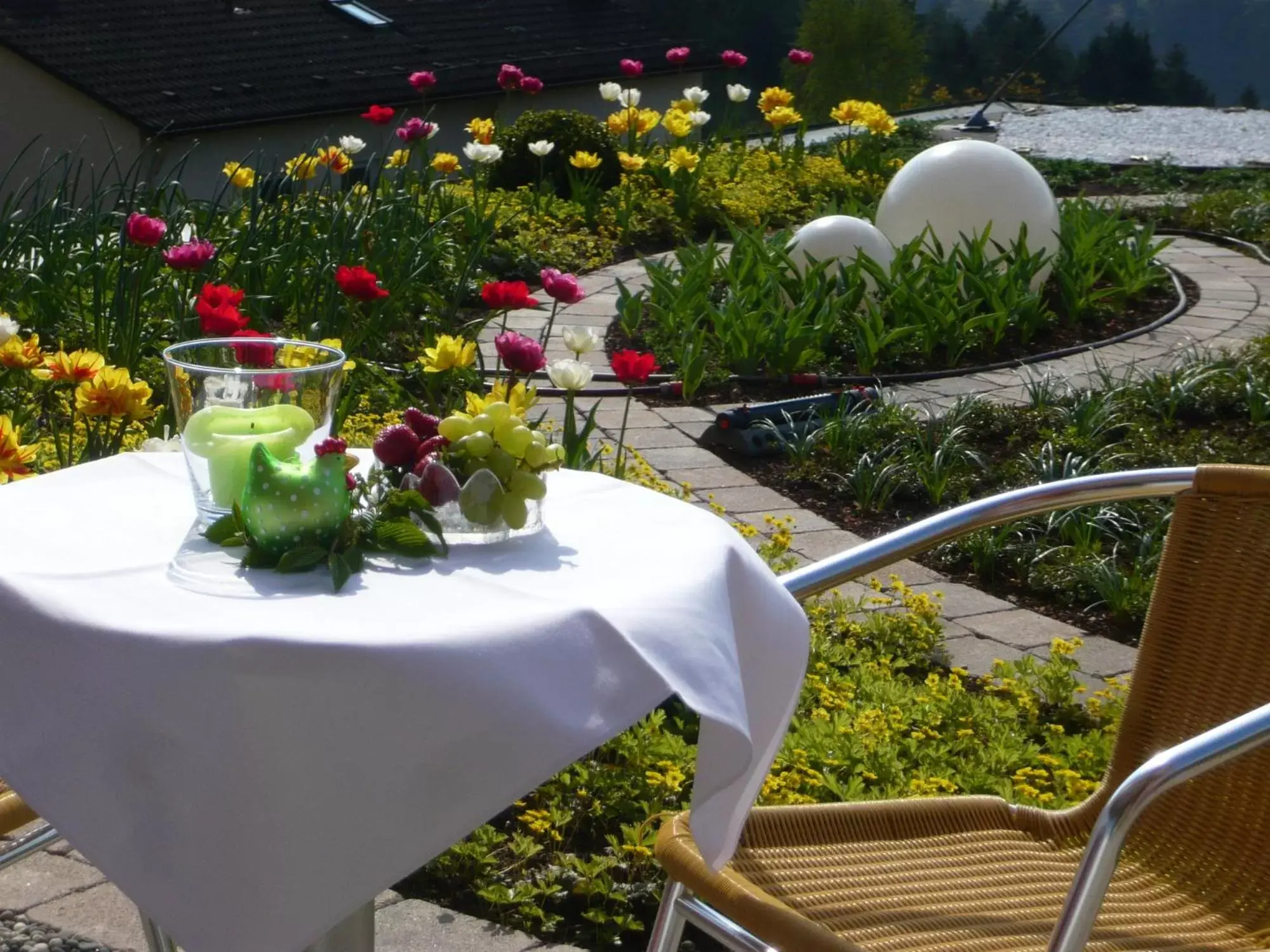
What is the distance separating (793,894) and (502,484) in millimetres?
640

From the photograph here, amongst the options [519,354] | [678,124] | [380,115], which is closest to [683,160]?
[678,124]

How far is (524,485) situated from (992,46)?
4090cm

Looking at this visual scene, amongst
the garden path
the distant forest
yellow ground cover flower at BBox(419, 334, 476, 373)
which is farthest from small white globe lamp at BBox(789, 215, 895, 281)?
the distant forest

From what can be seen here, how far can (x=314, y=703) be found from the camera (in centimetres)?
127

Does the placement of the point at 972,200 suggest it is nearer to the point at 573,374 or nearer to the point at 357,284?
the point at 357,284

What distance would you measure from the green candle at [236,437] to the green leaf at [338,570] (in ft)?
0.54

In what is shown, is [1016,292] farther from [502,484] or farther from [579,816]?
[502,484]

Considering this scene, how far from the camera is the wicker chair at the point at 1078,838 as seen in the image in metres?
A: 1.77

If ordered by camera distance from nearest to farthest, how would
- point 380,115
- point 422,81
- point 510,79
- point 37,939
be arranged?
point 37,939 → point 380,115 → point 422,81 → point 510,79

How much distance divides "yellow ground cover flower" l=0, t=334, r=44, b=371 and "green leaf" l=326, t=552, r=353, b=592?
187 cm

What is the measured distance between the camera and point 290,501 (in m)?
1.48

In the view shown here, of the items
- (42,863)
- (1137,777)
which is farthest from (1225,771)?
(42,863)

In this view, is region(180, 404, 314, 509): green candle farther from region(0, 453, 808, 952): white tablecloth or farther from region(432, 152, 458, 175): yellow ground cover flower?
region(432, 152, 458, 175): yellow ground cover flower

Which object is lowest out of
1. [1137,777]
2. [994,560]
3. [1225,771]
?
[994,560]
